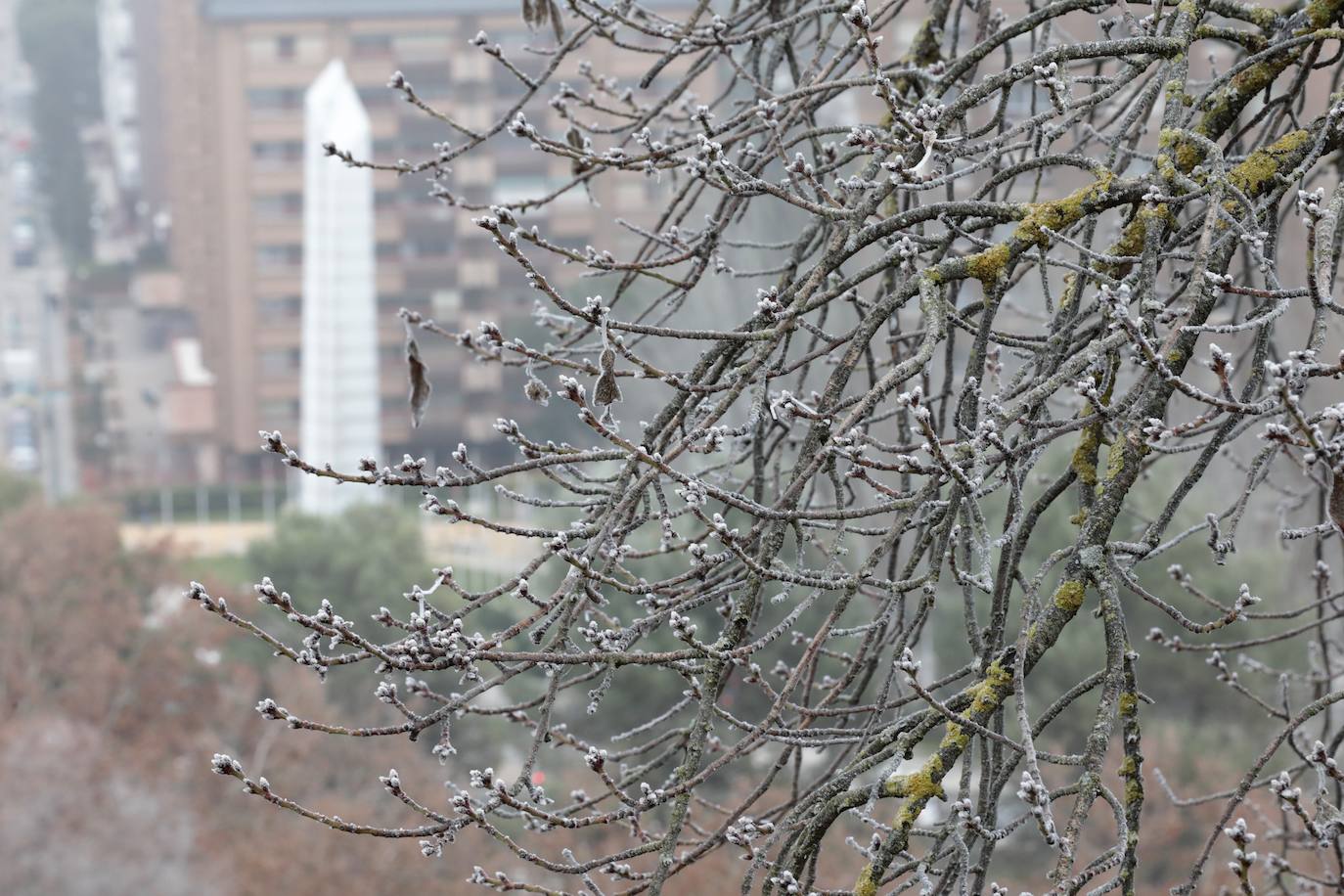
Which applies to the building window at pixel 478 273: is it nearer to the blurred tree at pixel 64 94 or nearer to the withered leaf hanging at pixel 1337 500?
the blurred tree at pixel 64 94

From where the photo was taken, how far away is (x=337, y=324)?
27.8m

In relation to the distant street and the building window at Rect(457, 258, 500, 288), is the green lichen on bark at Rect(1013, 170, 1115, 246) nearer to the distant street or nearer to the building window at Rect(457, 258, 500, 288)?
the building window at Rect(457, 258, 500, 288)

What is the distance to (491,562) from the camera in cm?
2972

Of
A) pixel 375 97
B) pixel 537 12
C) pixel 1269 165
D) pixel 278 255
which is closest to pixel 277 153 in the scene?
pixel 278 255

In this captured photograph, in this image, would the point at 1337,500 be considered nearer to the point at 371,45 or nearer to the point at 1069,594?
the point at 1069,594

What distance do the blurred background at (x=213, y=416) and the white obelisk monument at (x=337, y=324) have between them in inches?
22.0

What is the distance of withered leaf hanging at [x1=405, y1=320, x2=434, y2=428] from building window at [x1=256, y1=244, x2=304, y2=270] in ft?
114

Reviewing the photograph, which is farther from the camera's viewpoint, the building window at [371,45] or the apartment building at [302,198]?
the building window at [371,45]

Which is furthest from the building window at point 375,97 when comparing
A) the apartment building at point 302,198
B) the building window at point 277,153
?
the building window at point 277,153

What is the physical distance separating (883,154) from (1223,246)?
1.65 feet

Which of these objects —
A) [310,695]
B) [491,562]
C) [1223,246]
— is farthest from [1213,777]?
[491,562]

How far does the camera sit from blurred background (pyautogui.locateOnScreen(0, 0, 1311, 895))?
13.5 m

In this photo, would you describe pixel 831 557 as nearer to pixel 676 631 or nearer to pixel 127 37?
pixel 676 631

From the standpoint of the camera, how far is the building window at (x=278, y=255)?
3562 centimetres
